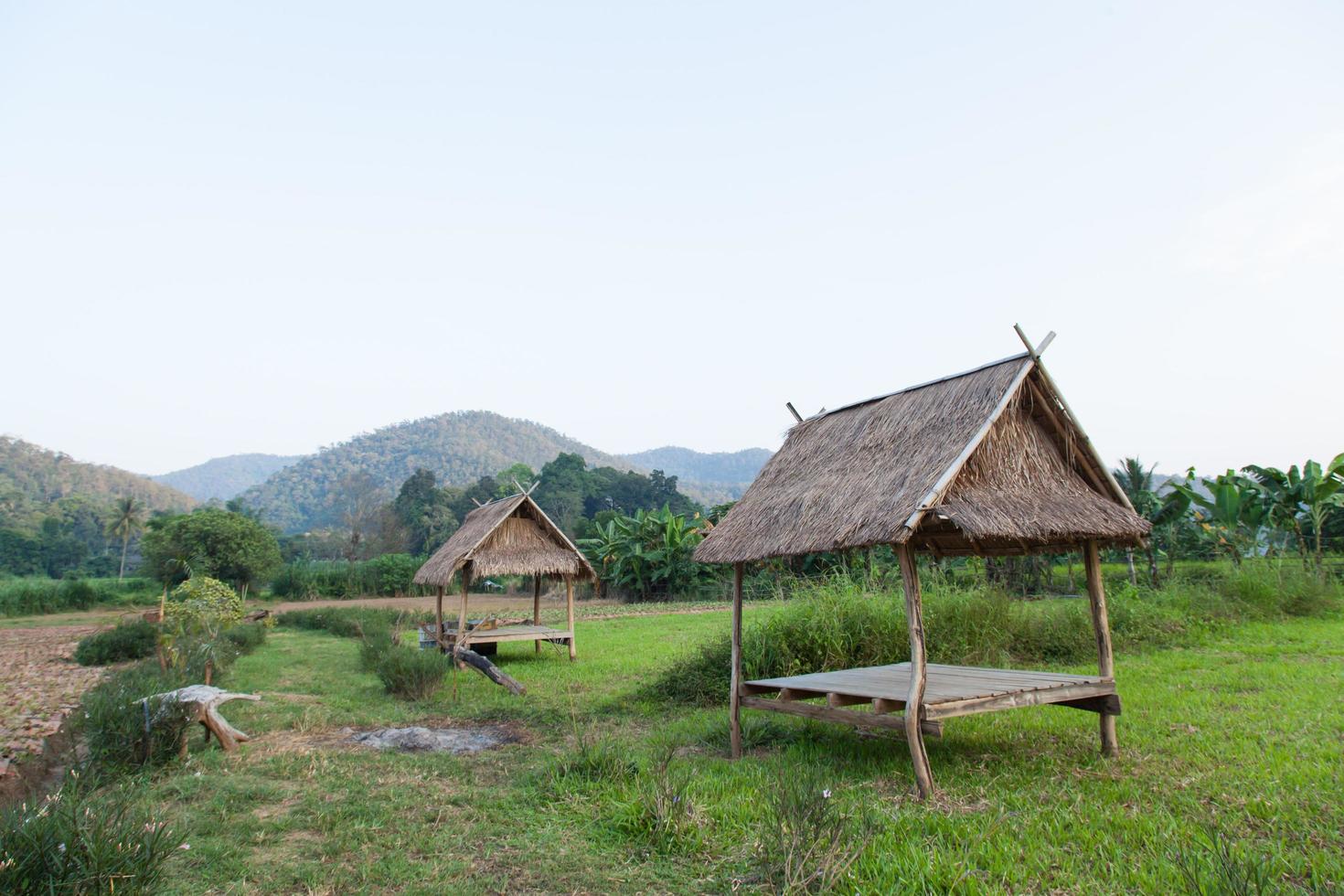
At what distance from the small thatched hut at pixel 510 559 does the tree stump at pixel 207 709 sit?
5.80 metres

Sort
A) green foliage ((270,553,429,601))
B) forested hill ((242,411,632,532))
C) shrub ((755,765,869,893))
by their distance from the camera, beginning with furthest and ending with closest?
forested hill ((242,411,632,532)) < green foliage ((270,553,429,601)) < shrub ((755,765,869,893))

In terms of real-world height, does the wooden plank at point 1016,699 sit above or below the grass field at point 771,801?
above

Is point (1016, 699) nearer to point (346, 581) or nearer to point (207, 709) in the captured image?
point (207, 709)

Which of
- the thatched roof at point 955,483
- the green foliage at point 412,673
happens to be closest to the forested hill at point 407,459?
the green foliage at point 412,673

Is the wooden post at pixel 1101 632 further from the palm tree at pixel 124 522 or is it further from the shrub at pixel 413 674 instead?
the palm tree at pixel 124 522

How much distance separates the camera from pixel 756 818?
4.67 m

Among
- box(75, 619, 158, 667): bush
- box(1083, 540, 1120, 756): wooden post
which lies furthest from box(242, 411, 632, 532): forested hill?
box(1083, 540, 1120, 756): wooden post

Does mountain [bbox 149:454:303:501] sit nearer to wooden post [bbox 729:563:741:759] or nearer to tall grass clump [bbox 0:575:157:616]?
tall grass clump [bbox 0:575:157:616]

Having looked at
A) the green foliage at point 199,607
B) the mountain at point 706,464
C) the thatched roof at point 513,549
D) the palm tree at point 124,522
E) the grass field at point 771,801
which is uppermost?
the mountain at point 706,464

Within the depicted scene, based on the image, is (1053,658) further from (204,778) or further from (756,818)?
(204,778)

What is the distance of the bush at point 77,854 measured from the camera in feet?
10.7

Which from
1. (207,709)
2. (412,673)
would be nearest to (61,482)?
(412,673)

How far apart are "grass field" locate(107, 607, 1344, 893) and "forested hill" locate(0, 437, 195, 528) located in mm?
65580

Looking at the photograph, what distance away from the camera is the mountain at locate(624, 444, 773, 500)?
114037 millimetres
